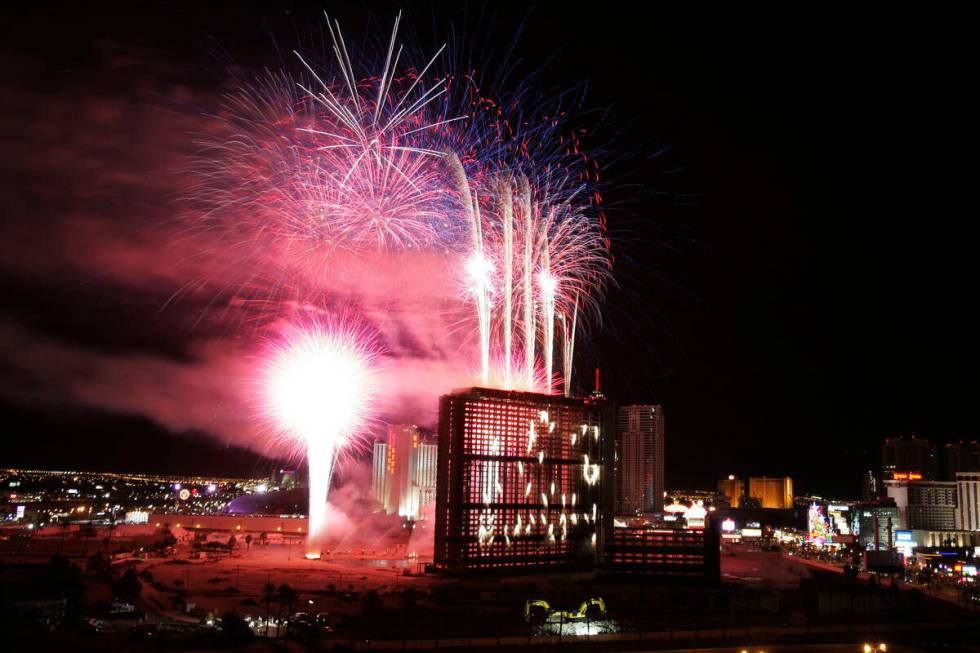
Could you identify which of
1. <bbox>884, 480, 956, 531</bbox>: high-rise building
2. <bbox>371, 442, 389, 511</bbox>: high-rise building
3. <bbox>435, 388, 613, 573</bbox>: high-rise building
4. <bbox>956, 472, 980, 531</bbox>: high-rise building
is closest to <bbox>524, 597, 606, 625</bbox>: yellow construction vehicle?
<bbox>435, 388, 613, 573</bbox>: high-rise building

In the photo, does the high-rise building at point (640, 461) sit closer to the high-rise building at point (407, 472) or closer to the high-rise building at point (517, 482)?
the high-rise building at point (407, 472)

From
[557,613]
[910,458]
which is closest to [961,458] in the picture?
[910,458]

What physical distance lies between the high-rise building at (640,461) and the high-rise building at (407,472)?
52.6 metres

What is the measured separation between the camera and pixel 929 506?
426 feet

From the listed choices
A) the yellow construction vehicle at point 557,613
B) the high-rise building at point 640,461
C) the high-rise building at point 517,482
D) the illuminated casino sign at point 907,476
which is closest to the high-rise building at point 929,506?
the illuminated casino sign at point 907,476

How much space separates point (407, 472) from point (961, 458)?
94561 millimetres

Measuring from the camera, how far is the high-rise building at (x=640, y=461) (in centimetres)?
16338

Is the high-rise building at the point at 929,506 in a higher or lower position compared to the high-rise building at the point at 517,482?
lower

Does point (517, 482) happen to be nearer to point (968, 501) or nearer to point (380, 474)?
point (380, 474)

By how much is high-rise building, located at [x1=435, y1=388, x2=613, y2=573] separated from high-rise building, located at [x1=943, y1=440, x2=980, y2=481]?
323 feet

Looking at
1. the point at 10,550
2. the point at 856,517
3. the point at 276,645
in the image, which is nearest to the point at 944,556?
the point at 856,517

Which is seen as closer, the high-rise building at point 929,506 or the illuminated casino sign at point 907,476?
the high-rise building at point 929,506

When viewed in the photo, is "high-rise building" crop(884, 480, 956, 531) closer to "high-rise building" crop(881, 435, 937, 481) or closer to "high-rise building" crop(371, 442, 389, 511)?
"high-rise building" crop(881, 435, 937, 481)

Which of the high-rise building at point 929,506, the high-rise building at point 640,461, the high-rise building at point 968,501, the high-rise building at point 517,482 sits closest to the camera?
the high-rise building at point 517,482
